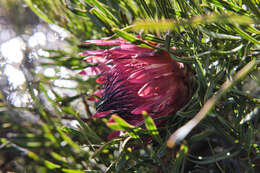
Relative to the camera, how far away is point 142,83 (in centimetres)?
42

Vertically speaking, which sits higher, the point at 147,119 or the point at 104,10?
the point at 104,10

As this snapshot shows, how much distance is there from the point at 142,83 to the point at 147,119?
168 millimetres

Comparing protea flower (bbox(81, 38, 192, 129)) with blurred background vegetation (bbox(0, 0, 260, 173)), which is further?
protea flower (bbox(81, 38, 192, 129))

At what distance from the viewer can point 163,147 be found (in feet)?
1.04

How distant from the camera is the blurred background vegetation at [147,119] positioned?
1.00 ft

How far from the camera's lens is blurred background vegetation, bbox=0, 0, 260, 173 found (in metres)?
0.31

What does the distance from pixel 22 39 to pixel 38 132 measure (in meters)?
0.51

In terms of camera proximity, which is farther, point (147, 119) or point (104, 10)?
point (104, 10)

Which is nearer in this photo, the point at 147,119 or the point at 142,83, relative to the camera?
the point at 147,119

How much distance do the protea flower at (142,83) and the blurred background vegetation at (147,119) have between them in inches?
1.1

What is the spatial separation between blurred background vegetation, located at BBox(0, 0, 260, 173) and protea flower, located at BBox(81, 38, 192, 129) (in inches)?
1.1

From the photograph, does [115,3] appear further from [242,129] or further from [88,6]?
[242,129]

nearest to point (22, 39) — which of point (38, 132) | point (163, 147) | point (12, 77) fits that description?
point (12, 77)

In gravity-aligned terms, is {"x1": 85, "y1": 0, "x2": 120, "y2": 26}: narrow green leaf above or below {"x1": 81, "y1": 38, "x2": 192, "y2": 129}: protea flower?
above
